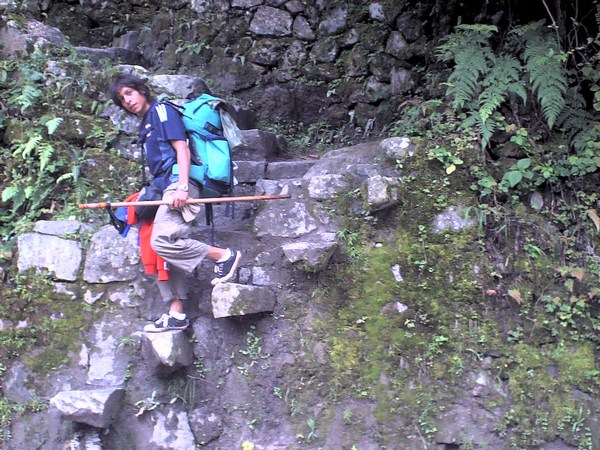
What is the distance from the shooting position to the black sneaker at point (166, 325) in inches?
180

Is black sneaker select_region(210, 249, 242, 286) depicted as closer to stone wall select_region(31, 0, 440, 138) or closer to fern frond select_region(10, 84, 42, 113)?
fern frond select_region(10, 84, 42, 113)

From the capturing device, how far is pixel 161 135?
4.38 metres

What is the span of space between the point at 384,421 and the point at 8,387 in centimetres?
303

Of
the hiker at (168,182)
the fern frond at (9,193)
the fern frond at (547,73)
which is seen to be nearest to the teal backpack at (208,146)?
the hiker at (168,182)

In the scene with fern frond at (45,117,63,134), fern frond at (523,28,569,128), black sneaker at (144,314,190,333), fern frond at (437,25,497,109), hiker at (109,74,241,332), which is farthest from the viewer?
fern frond at (45,117,63,134)

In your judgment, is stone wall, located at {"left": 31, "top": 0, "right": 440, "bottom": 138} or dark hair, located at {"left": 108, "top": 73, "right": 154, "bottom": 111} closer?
dark hair, located at {"left": 108, "top": 73, "right": 154, "bottom": 111}

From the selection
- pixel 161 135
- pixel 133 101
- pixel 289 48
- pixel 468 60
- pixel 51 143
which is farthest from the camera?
pixel 289 48

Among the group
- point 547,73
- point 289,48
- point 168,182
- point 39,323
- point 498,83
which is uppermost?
point 547,73

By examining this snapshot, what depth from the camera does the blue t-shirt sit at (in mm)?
4367

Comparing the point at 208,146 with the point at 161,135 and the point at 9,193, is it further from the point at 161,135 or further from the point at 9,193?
the point at 9,193

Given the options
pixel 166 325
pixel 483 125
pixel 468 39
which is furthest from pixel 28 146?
pixel 468 39

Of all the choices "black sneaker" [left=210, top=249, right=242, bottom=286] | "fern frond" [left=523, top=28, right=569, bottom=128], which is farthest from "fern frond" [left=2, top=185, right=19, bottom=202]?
"fern frond" [left=523, top=28, right=569, bottom=128]

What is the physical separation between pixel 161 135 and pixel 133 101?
381mm

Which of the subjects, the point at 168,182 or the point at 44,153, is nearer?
the point at 168,182
